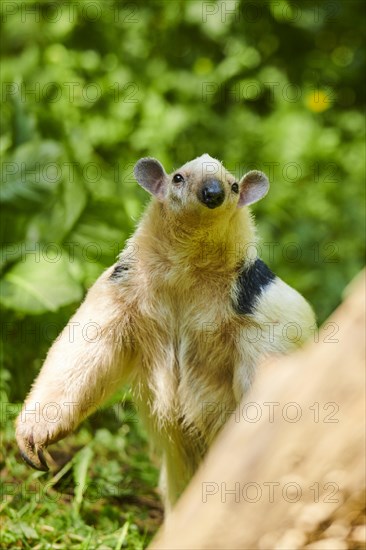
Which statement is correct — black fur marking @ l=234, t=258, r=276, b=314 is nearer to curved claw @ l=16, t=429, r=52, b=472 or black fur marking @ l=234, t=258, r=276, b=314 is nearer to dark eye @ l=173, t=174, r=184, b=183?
dark eye @ l=173, t=174, r=184, b=183

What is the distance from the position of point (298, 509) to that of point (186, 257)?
145 centimetres

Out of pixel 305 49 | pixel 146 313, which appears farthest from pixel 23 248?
pixel 305 49

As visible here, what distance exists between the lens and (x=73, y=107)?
884 centimetres

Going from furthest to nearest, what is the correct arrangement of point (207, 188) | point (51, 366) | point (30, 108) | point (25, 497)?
point (30, 108) < point (25, 497) < point (51, 366) < point (207, 188)

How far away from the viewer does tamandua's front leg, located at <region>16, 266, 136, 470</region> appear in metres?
4.04

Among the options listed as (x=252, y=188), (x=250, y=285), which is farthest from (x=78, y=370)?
(x=252, y=188)

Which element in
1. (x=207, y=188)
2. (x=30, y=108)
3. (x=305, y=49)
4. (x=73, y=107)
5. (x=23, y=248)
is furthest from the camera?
(x=305, y=49)

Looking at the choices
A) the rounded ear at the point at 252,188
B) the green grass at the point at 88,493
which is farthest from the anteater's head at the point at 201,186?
the green grass at the point at 88,493

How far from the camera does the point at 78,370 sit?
4031 millimetres

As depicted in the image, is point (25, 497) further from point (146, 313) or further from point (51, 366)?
point (146, 313)

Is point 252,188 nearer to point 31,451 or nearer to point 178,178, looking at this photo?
point 178,178

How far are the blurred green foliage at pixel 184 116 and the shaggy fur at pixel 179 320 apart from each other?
2.41 metres

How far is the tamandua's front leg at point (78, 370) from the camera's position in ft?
13.2

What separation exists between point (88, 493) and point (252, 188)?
2137 millimetres
